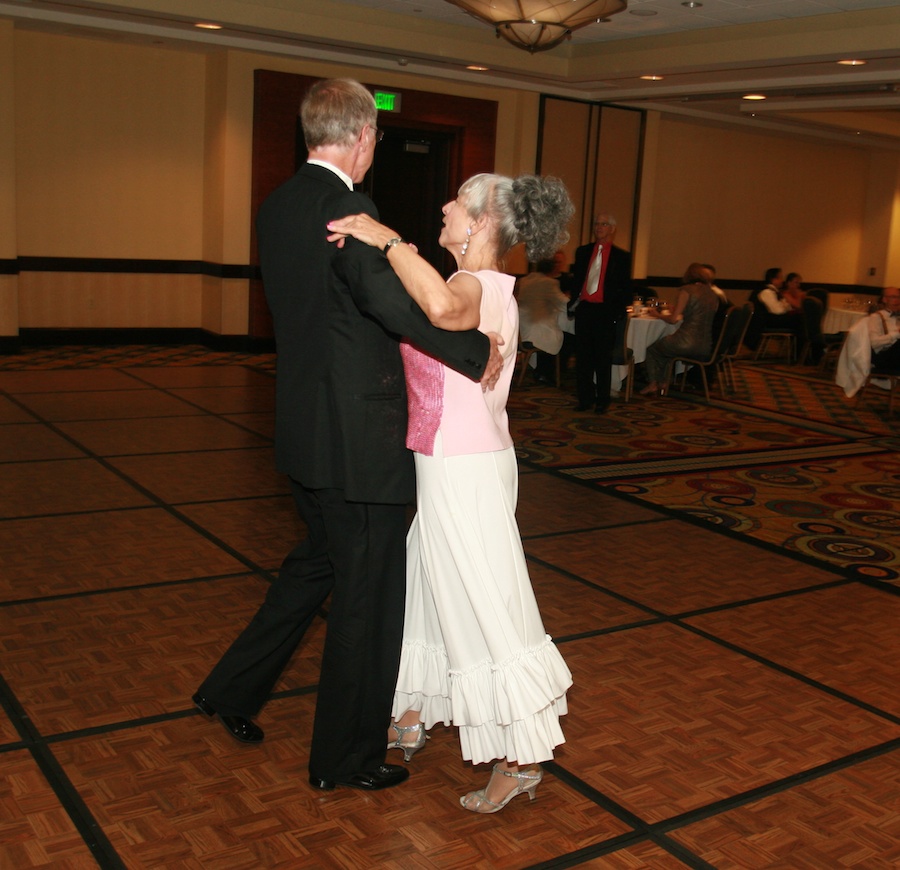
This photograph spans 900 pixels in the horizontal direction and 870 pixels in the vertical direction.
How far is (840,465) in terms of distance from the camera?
6.76 meters

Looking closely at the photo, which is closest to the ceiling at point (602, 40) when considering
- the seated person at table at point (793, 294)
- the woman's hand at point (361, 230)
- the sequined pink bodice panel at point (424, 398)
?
the seated person at table at point (793, 294)

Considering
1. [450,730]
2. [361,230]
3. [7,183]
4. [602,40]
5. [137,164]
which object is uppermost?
[602,40]

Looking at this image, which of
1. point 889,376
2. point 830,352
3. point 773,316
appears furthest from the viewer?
point 830,352

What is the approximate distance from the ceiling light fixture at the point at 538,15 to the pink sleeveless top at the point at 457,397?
4599 mm

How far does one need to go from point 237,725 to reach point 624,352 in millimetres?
6823

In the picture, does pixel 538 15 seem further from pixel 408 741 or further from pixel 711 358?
pixel 408 741

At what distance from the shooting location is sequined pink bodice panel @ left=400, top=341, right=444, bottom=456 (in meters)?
2.33

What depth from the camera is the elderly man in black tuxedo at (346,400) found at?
218 centimetres

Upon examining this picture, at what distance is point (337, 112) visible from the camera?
2.21 meters

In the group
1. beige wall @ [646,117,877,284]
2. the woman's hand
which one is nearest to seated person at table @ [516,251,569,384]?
beige wall @ [646,117,877,284]

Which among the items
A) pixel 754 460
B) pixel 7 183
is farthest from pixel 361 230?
→ pixel 7 183

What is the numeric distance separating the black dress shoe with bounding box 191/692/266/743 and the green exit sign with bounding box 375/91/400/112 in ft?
30.5

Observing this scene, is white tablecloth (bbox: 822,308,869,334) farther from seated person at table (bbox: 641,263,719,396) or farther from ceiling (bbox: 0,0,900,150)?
seated person at table (bbox: 641,263,719,396)

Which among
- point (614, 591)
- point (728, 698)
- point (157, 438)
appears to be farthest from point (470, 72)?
point (728, 698)
